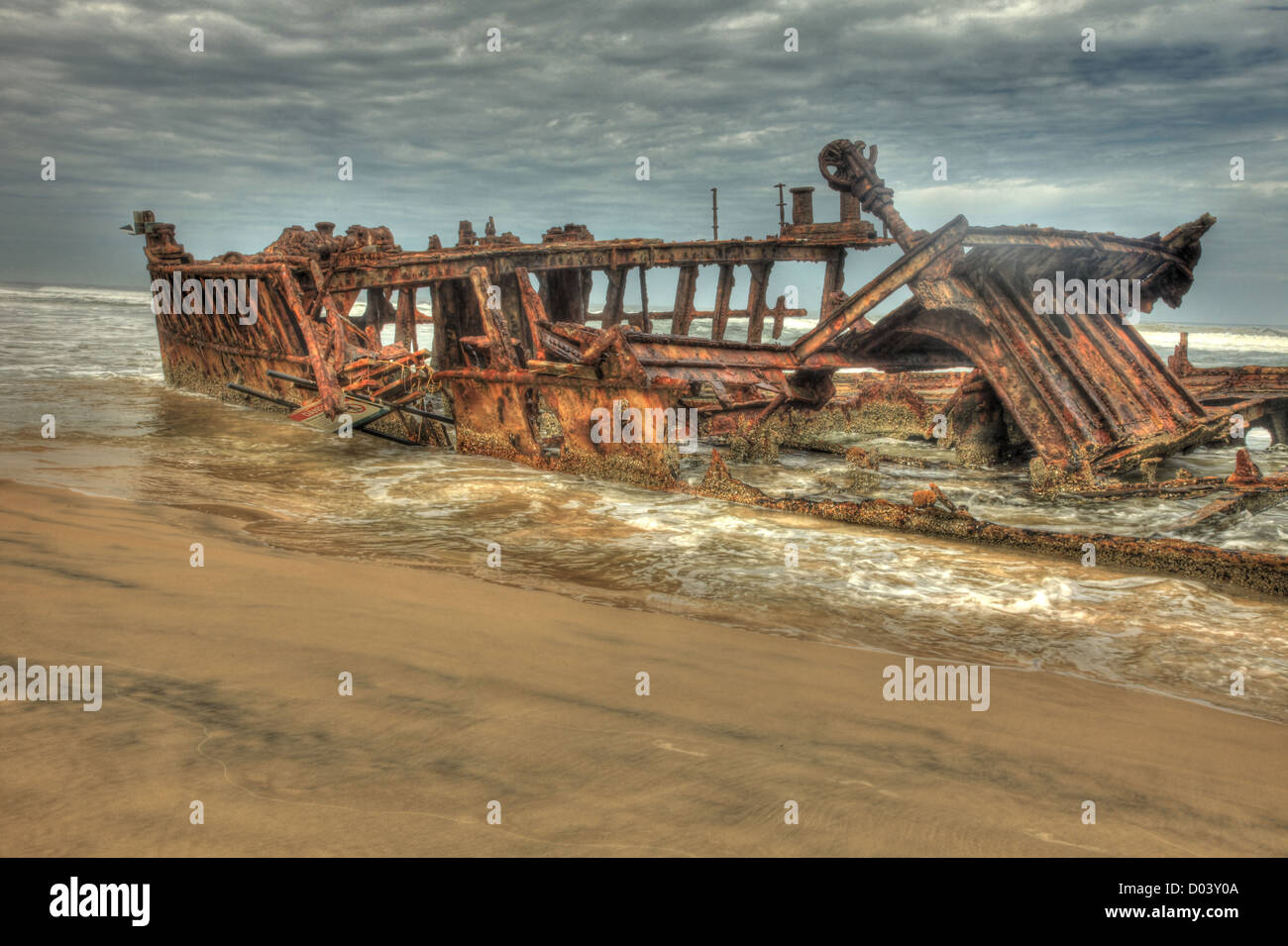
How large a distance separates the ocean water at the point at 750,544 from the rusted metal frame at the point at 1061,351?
2.65ft

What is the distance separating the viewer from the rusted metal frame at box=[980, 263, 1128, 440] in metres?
7.81

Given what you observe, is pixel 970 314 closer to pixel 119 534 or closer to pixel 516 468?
pixel 516 468

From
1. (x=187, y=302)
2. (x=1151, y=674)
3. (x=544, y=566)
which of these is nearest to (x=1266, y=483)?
(x=1151, y=674)

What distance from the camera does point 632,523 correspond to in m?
6.78

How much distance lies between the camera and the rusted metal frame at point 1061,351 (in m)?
7.81

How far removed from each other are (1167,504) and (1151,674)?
5010mm

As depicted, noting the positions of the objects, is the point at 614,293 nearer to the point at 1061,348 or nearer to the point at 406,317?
the point at 406,317

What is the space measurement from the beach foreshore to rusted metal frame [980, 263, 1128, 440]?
4950 millimetres

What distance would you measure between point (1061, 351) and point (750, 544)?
408cm

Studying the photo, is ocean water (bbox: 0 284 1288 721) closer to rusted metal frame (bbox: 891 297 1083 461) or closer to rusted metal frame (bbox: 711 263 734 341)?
rusted metal frame (bbox: 891 297 1083 461)

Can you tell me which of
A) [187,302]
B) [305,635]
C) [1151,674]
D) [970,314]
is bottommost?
[1151,674]
